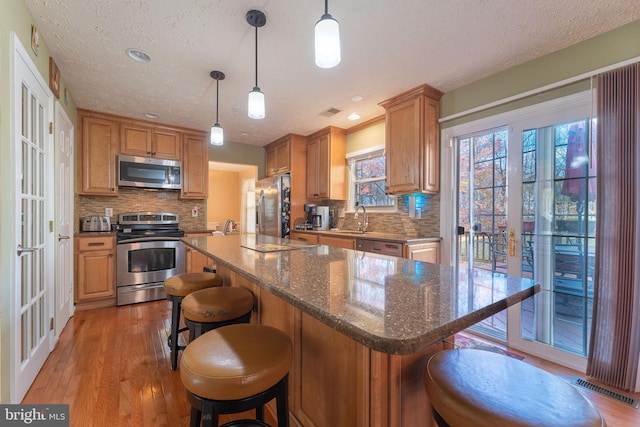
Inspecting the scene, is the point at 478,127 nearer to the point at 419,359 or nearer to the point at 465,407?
the point at 419,359

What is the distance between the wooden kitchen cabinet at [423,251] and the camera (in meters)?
2.74

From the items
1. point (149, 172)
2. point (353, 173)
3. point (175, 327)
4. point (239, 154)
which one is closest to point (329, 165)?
point (353, 173)

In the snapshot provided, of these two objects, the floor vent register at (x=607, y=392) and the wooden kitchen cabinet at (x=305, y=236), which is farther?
the wooden kitchen cabinet at (x=305, y=236)

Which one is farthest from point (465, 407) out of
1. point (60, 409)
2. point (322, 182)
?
point (322, 182)

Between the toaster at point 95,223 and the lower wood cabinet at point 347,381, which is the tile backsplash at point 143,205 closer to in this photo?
the toaster at point 95,223

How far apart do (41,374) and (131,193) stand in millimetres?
2629

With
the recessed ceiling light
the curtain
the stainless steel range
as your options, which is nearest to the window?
the curtain

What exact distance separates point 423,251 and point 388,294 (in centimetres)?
219

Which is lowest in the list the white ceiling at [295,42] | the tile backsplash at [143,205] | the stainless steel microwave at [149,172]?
the tile backsplash at [143,205]

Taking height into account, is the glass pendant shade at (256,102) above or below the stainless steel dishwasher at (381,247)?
above

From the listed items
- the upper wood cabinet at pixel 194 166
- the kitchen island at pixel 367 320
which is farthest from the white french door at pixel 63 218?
the kitchen island at pixel 367 320

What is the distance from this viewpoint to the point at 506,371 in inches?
32.5

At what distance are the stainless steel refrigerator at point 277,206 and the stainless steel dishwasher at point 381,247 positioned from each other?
1.53 m

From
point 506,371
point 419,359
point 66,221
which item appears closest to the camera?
point 506,371
